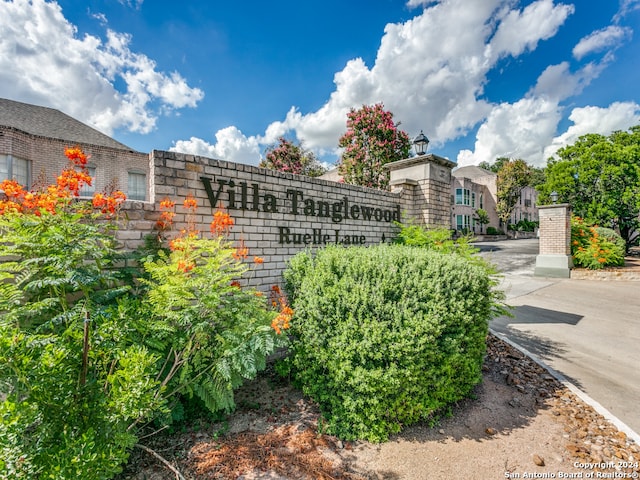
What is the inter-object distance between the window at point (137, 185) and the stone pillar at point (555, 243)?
18.4 m

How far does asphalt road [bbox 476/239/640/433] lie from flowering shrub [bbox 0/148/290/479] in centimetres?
379

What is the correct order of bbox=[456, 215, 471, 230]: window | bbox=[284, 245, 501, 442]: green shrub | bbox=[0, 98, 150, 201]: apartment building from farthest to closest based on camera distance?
bbox=[456, 215, 471, 230]: window → bbox=[0, 98, 150, 201]: apartment building → bbox=[284, 245, 501, 442]: green shrub

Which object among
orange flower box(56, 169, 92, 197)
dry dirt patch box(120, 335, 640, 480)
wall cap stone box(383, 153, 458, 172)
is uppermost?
wall cap stone box(383, 153, 458, 172)

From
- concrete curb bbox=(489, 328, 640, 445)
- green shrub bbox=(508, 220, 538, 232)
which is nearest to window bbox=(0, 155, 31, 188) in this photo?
concrete curb bbox=(489, 328, 640, 445)

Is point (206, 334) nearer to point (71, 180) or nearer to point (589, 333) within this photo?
point (71, 180)

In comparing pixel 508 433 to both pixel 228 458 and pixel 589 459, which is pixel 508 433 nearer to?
pixel 589 459

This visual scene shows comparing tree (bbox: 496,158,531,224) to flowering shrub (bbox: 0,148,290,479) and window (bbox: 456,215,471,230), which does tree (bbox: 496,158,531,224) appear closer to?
window (bbox: 456,215,471,230)

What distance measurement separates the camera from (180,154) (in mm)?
3438

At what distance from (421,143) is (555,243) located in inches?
306

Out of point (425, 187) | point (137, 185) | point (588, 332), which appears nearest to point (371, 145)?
point (425, 187)

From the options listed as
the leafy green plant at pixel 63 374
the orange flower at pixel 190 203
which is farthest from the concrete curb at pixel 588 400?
the orange flower at pixel 190 203

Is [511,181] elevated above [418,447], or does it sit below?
above

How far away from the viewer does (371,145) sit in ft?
35.2

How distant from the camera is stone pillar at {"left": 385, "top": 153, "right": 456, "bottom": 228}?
6.20 meters
